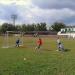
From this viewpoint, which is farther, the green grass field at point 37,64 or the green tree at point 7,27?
the green tree at point 7,27

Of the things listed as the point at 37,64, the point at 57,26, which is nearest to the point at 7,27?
the point at 57,26

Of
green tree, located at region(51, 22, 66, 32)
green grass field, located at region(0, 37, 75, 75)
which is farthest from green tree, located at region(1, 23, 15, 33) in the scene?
green grass field, located at region(0, 37, 75, 75)

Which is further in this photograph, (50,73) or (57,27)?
(57,27)

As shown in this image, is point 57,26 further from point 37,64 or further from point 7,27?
point 37,64

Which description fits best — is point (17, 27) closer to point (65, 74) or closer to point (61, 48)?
point (61, 48)

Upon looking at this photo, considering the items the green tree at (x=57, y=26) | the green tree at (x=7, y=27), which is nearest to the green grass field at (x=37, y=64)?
the green tree at (x=7, y=27)

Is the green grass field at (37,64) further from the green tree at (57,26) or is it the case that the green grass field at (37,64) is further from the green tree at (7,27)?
the green tree at (57,26)

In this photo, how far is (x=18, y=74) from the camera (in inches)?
567

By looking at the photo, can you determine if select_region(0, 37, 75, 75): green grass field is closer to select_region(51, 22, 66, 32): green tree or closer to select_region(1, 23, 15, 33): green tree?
select_region(1, 23, 15, 33): green tree

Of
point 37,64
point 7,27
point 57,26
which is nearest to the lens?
point 37,64

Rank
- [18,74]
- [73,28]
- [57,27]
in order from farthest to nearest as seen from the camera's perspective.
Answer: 1. [57,27]
2. [73,28]
3. [18,74]

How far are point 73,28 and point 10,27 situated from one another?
34282mm

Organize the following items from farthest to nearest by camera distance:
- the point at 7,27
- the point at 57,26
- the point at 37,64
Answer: the point at 57,26 → the point at 7,27 → the point at 37,64

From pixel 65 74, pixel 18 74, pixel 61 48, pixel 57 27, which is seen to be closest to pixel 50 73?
pixel 65 74
